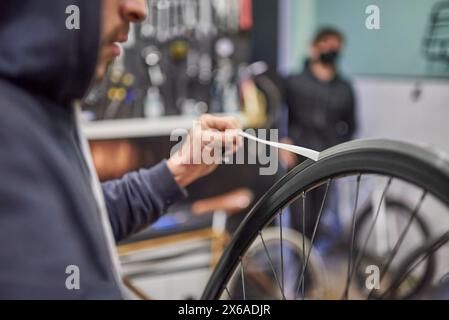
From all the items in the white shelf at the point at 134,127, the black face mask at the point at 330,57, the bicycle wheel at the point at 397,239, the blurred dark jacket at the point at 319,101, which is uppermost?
the black face mask at the point at 330,57

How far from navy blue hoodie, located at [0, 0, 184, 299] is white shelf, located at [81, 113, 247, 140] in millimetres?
1257

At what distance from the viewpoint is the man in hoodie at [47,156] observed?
1.58 feet

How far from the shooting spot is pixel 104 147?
5.52ft

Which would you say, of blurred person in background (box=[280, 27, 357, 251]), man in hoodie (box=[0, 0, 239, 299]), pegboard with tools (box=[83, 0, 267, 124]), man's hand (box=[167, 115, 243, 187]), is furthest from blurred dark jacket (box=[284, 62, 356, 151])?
man in hoodie (box=[0, 0, 239, 299])

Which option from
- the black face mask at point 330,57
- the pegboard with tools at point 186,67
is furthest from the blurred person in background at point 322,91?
the pegboard with tools at point 186,67

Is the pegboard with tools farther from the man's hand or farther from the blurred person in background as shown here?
the man's hand

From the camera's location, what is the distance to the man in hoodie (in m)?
0.48

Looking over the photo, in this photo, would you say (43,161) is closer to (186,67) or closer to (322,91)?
(322,91)

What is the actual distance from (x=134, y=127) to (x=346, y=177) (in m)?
1.42

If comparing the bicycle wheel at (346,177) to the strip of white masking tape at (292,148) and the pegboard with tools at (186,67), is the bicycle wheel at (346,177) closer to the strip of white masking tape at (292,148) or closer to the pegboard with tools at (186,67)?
the strip of white masking tape at (292,148)

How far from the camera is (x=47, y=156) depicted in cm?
49

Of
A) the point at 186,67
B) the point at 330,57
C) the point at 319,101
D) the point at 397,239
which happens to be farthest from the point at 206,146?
the point at 186,67

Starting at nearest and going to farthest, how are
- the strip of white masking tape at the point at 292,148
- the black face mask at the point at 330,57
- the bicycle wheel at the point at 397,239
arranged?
the strip of white masking tape at the point at 292,148 < the bicycle wheel at the point at 397,239 < the black face mask at the point at 330,57
